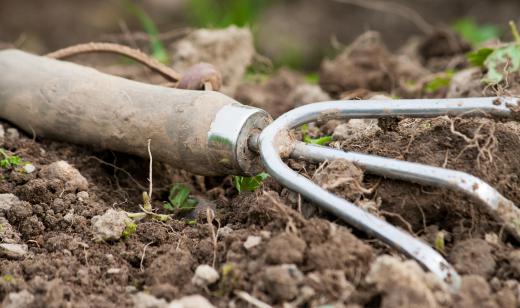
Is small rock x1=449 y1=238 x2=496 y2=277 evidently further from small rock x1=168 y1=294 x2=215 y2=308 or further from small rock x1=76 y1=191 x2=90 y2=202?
small rock x1=76 y1=191 x2=90 y2=202

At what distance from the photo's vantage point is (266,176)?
1.98 meters

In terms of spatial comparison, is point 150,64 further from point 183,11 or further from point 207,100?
point 183,11

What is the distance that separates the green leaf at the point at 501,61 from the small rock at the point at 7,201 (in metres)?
1.57

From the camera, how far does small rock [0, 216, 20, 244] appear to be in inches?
71.8

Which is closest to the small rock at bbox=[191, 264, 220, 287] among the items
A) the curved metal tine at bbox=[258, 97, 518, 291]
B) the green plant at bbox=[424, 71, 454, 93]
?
the curved metal tine at bbox=[258, 97, 518, 291]

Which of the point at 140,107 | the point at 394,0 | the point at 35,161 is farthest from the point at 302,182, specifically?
the point at 394,0

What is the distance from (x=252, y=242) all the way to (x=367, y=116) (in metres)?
0.47

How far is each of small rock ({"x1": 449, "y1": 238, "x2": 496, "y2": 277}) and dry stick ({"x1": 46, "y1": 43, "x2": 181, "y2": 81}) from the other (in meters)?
1.19

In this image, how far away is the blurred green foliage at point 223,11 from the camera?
3.96 m

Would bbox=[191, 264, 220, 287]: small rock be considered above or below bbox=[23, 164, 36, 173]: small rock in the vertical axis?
Answer: above

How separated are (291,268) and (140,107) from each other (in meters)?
0.83

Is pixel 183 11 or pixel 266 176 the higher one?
pixel 266 176

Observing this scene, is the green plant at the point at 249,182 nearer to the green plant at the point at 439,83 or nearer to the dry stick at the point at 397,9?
the green plant at the point at 439,83

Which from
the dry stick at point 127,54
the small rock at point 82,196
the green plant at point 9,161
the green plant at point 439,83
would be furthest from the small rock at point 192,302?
the green plant at point 439,83
